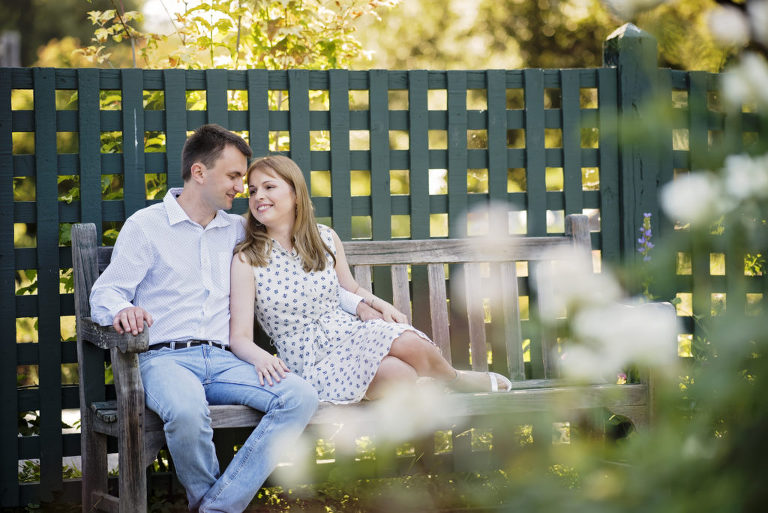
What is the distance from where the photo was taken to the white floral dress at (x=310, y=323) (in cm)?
305

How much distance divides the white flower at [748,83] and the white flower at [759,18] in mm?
19

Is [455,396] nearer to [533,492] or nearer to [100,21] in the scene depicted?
[533,492]

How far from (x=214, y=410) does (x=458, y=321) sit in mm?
1389

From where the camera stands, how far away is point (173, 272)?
3045 millimetres

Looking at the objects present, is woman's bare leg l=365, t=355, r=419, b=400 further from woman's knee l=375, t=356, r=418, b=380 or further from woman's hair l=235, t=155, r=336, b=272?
woman's hair l=235, t=155, r=336, b=272

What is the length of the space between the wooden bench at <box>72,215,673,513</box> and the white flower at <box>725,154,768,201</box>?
1.81m

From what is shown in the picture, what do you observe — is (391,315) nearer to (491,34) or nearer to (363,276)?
(363,276)

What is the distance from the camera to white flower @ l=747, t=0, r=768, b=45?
0.72 meters

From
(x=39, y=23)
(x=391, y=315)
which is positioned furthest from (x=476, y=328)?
(x=39, y=23)

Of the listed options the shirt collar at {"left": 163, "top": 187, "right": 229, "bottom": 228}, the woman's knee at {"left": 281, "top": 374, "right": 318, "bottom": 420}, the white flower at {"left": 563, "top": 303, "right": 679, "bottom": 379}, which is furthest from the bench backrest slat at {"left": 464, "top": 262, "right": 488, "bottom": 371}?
the white flower at {"left": 563, "top": 303, "right": 679, "bottom": 379}

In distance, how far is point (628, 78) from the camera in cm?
391

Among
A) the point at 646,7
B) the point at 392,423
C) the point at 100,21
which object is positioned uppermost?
the point at 100,21

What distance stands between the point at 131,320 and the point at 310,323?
79cm

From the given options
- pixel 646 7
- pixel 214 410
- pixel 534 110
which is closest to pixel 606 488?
pixel 646 7
